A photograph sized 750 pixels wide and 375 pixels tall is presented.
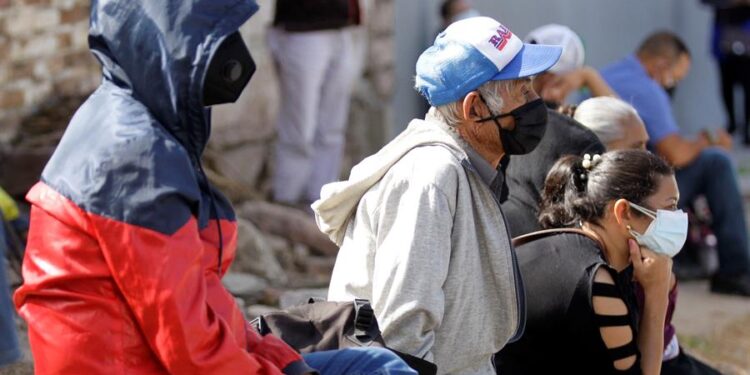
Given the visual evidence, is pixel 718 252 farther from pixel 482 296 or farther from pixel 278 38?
pixel 482 296

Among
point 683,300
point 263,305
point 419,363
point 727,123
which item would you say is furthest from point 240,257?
point 727,123

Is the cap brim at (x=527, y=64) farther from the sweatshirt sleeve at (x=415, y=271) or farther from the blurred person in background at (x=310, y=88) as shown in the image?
the blurred person in background at (x=310, y=88)

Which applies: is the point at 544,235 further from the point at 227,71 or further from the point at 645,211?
the point at 227,71

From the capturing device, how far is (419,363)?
2959 mm

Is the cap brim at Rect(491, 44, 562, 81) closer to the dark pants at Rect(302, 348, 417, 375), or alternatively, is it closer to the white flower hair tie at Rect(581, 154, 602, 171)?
the white flower hair tie at Rect(581, 154, 602, 171)

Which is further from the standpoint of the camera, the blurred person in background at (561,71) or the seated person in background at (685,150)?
the seated person in background at (685,150)

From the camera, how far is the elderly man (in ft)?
9.96

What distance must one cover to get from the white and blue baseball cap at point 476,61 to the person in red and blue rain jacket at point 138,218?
758 mm

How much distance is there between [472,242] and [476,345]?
24cm

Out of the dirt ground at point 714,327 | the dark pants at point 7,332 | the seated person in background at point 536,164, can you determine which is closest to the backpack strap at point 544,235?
the seated person in background at point 536,164

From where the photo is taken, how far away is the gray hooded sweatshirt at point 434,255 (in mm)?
3025

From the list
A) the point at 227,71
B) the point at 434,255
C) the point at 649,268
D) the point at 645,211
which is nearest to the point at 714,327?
the point at 649,268

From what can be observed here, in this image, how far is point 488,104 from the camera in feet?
10.7

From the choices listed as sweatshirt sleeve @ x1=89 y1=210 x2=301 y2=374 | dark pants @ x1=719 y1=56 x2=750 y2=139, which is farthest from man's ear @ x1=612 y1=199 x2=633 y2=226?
dark pants @ x1=719 y1=56 x2=750 y2=139
